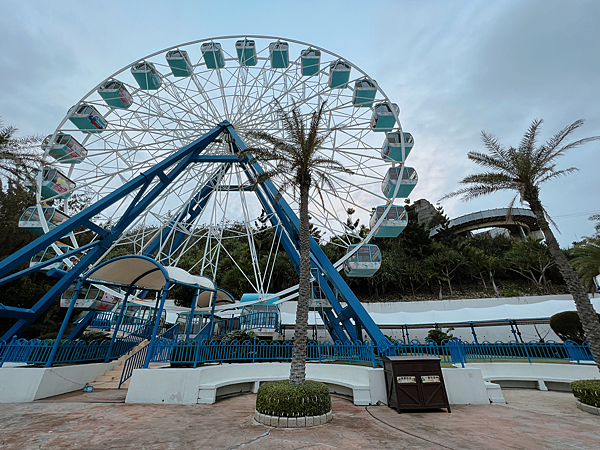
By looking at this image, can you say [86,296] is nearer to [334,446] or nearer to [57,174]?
[57,174]

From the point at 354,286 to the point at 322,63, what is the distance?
94.4 feet

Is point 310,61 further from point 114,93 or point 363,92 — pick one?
point 114,93

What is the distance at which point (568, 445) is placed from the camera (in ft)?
17.0

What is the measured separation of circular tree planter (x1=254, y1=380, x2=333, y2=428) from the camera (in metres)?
6.39

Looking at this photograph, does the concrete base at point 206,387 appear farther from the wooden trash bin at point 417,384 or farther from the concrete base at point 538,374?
the concrete base at point 538,374

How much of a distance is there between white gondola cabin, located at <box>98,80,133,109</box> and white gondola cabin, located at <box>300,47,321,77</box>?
413 inches

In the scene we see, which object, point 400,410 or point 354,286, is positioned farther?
point 354,286

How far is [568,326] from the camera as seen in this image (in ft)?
51.1

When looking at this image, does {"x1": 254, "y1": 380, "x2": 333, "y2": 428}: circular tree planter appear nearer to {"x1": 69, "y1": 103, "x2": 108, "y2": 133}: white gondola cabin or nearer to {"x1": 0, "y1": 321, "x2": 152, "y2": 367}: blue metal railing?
{"x1": 0, "y1": 321, "x2": 152, "y2": 367}: blue metal railing

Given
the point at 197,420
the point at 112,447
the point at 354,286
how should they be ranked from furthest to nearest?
the point at 354,286
the point at 197,420
the point at 112,447

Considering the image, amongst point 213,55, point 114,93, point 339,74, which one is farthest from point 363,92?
point 114,93

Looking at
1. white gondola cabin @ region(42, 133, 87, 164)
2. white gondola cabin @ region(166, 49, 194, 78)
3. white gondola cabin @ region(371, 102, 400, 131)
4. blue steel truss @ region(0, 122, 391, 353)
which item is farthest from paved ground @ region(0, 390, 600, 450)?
white gondola cabin @ region(166, 49, 194, 78)

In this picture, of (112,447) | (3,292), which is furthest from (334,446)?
(3,292)

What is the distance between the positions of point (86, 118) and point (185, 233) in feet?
27.4
